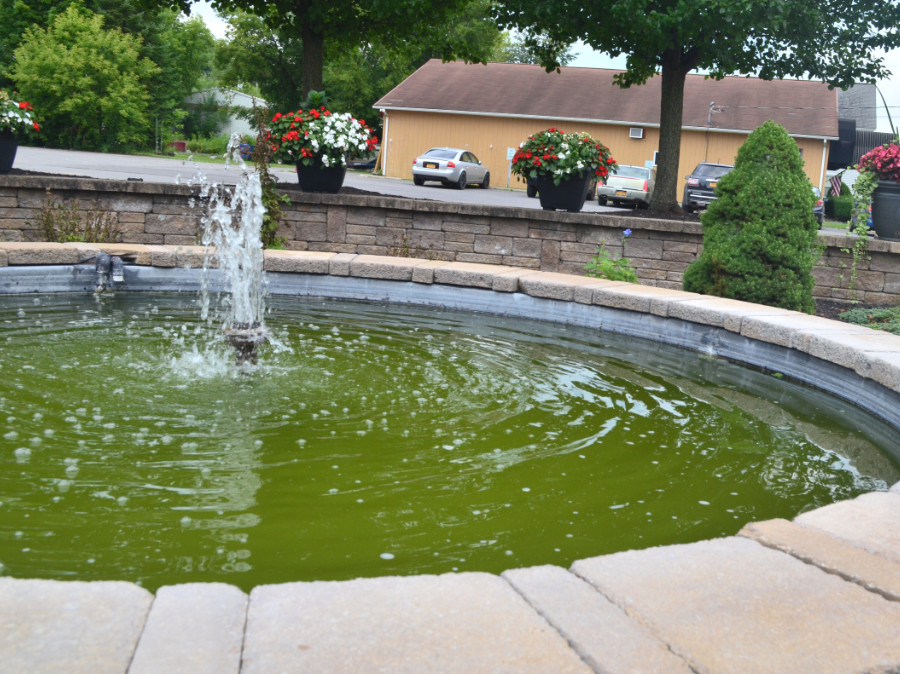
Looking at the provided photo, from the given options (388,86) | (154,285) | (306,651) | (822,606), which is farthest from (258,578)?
(388,86)

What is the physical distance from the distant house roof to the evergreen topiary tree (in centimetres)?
2565

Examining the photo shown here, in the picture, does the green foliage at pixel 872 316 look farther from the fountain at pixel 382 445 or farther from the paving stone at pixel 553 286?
the paving stone at pixel 553 286

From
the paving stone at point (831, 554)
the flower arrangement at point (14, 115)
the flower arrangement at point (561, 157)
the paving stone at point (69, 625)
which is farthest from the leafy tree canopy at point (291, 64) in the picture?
the paving stone at point (69, 625)

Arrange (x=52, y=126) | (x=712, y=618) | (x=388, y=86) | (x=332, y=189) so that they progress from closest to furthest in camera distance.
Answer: (x=712, y=618), (x=332, y=189), (x=52, y=126), (x=388, y=86)

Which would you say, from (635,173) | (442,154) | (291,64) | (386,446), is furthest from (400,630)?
(291,64)

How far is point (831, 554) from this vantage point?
9.55 feet

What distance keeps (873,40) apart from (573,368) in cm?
992

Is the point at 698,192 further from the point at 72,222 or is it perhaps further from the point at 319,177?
the point at 72,222

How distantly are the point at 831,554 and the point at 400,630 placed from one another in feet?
5.04

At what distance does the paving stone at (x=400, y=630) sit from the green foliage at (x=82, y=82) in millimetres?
42964

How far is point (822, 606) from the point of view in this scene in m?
2.54

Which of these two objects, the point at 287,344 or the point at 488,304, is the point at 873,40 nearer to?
the point at 488,304

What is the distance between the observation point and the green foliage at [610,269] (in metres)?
9.34

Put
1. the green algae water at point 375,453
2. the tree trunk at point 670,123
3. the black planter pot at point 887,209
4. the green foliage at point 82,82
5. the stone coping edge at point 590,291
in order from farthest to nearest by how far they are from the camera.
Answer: the green foliage at point 82,82 → the tree trunk at point 670,123 → the black planter pot at point 887,209 → the stone coping edge at point 590,291 → the green algae water at point 375,453
